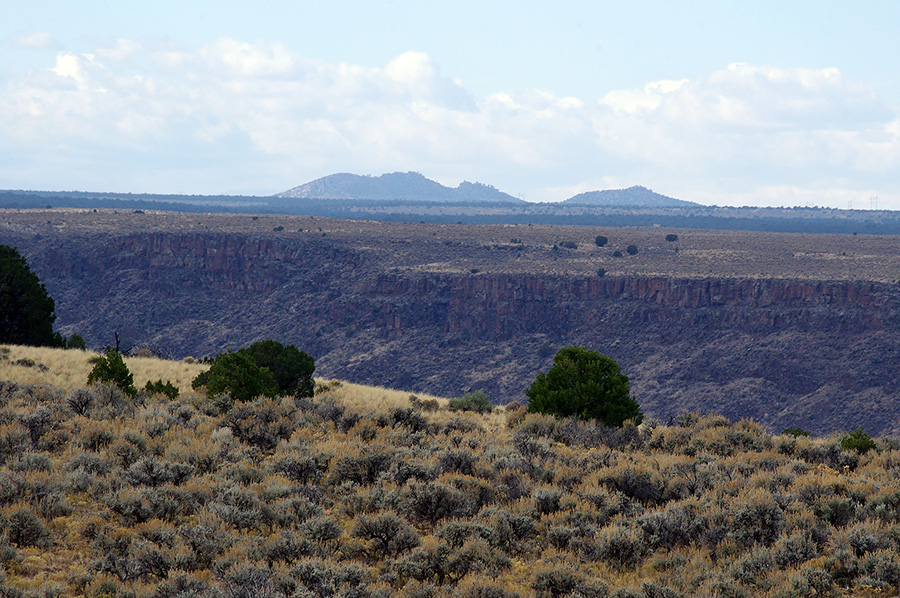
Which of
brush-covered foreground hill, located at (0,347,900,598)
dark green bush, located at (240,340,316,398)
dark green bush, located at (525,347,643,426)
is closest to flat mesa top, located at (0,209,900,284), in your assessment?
dark green bush, located at (240,340,316,398)

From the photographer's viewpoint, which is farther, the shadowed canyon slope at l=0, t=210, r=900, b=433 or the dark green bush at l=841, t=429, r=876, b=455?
the shadowed canyon slope at l=0, t=210, r=900, b=433

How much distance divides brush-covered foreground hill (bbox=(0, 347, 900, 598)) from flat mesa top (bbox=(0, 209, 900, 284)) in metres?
72.4

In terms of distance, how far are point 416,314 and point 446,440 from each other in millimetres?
71456

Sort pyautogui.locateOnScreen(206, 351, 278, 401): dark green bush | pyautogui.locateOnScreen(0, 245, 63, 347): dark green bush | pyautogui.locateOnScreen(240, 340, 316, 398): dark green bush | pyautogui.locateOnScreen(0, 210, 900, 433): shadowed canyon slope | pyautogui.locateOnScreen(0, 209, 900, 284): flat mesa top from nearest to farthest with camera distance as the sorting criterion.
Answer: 1. pyautogui.locateOnScreen(206, 351, 278, 401): dark green bush
2. pyautogui.locateOnScreen(240, 340, 316, 398): dark green bush
3. pyautogui.locateOnScreen(0, 245, 63, 347): dark green bush
4. pyautogui.locateOnScreen(0, 210, 900, 433): shadowed canyon slope
5. pyautogui.locateOnScreen(0, 209, 900, 284): flat mesa top

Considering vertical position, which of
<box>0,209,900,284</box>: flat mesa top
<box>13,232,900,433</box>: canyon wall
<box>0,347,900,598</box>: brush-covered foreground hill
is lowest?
<box>13,232,900,433</box>: canyon wall

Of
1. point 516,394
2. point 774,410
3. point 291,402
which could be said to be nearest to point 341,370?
point 516,394

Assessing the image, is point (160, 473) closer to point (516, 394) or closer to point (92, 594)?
point (92, 594)

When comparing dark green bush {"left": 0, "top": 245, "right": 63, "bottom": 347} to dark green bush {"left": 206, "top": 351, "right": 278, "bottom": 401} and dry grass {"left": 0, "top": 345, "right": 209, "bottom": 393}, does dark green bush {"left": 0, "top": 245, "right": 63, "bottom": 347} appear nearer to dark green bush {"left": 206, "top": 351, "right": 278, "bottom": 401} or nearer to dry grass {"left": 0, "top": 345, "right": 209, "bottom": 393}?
dry grass {"left": 0, "top": 345, "right": 209, "bottom": 393}

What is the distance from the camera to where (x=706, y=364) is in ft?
252

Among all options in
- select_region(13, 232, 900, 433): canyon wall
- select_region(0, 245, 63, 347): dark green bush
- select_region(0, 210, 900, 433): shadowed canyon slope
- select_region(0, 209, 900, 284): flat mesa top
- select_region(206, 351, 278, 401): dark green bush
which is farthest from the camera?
select_region(0, 209, 900, 284): flat mesa top

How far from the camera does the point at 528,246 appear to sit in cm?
10231

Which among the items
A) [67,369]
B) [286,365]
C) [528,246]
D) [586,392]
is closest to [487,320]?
[528,246]

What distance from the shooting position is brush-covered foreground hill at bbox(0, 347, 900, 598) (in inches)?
412

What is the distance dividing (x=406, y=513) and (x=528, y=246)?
9040 centimetres
